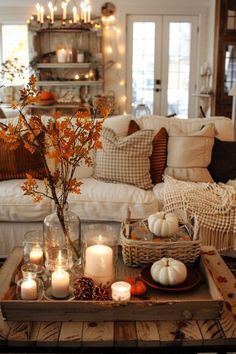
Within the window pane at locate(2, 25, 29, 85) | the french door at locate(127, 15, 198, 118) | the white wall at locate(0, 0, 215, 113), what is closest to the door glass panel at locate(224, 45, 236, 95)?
the white wall at locate(0, 0, 215, 113)

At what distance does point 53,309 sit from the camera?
1552 mm

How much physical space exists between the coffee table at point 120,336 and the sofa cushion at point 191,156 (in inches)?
70.4

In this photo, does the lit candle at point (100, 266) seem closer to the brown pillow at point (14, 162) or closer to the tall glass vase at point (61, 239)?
the tall glass vase at point (61, 239)

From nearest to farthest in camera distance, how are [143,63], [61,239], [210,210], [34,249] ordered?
1. [61,239]
2. [34,249]
3. [210,210]
4. [143,63]

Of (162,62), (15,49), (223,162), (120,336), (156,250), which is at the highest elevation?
(15,49)

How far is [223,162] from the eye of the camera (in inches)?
132

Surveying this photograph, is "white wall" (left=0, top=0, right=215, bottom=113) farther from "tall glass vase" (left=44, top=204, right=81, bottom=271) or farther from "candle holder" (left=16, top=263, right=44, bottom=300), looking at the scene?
"candle holder" (left=16, top=263, right=44, bottom=300)

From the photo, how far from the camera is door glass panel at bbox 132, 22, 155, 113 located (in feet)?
23.9

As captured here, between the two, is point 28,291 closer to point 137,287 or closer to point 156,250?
point 137,287

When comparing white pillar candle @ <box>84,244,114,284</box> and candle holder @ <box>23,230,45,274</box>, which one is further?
candle holder @ <box>23,230,45,274</box>

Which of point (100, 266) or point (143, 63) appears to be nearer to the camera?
point (100, 266)

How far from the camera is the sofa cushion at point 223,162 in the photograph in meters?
3.34

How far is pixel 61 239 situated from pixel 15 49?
6312mm

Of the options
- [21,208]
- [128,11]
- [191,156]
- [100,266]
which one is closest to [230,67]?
[128,11]
